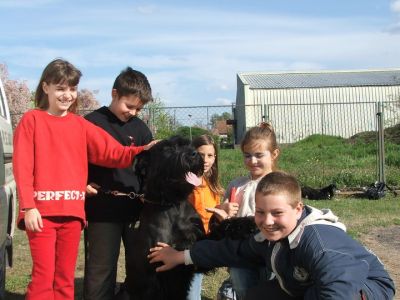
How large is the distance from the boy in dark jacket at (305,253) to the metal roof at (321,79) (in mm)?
32644

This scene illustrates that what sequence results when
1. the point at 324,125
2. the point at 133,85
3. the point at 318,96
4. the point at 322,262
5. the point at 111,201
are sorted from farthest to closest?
1. the point at 318,96
2. the point at 324,125
3. the point at 111,201
4. the point at 133,85
5. the point at 322,262

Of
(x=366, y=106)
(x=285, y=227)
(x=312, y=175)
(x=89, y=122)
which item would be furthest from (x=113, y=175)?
(x=366, y=106)

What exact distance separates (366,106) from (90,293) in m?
18.6

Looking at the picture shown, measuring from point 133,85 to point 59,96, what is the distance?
1.88ft

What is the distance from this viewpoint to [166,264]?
3.45 m

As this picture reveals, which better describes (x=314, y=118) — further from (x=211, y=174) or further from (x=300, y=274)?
(x=300, y=274)

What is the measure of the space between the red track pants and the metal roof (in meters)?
32.5

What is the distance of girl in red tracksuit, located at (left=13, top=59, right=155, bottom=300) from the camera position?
3413 mm

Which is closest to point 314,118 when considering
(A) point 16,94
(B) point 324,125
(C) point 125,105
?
(B) point 324,125

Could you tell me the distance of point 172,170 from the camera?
357cm

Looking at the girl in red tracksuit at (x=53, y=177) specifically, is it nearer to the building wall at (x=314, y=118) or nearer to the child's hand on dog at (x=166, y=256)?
the child's hand on dog at (x=166, y=256)

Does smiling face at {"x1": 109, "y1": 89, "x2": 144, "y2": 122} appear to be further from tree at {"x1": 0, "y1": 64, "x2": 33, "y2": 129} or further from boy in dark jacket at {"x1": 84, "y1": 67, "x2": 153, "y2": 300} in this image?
tree at {"x1": 0, "y1": 64, "x2": 33, "y2": 129}

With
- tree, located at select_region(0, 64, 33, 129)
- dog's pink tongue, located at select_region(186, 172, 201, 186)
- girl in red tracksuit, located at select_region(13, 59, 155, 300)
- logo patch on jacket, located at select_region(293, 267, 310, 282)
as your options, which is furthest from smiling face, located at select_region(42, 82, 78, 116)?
tree, located at select_region(0, 64, 33, 129)

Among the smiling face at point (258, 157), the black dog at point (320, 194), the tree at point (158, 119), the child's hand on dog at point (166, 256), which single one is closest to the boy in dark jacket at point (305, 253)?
the child's hand on dog at point (166, 256)
